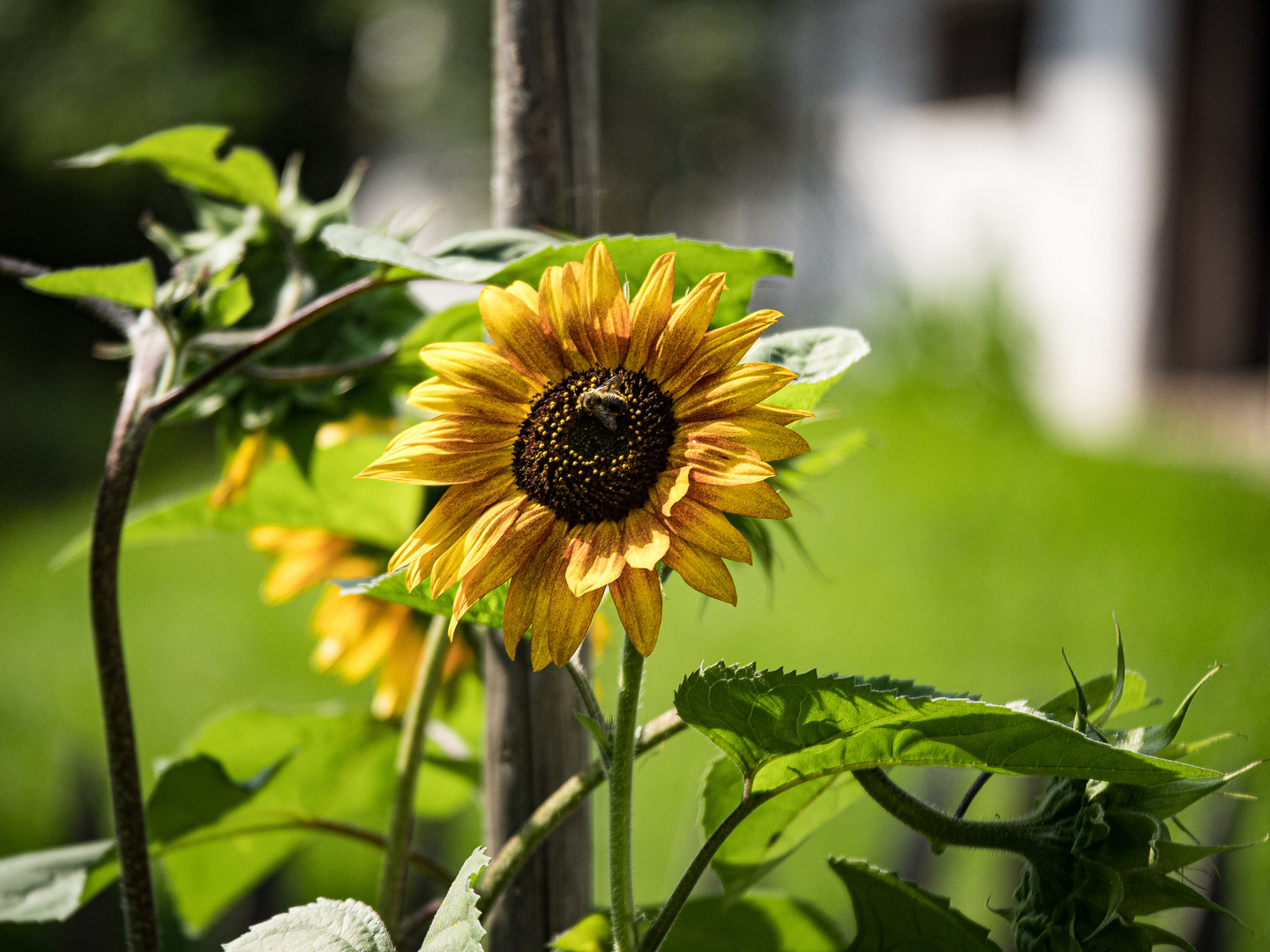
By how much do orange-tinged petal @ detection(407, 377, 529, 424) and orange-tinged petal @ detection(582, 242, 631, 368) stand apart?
0.12ft

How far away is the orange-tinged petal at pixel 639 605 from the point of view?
32 cm

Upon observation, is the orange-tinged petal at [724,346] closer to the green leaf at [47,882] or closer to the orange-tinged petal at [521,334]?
the orange-tinged petal at [521,334]

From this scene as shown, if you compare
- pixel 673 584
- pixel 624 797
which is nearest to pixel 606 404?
pixel 624 797

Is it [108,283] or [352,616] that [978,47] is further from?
[108,283]

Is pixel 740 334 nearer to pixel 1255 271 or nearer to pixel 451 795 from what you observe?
pixel 451 795

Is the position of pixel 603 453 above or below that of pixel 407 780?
above

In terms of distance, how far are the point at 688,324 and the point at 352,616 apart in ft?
1.20

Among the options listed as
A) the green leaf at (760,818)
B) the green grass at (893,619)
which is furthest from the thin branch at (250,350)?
the green grass at (893,619)

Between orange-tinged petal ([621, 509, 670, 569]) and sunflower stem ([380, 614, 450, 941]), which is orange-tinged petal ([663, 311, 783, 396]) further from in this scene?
sunflower stem ([380, 614, 450, 941])

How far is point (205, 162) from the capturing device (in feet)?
1.61

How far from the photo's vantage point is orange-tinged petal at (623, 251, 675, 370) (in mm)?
349

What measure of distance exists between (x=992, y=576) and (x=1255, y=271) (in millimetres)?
2080

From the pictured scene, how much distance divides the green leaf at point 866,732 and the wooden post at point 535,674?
215 mm

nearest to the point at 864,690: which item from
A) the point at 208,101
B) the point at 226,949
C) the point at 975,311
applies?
the point at 226,949
